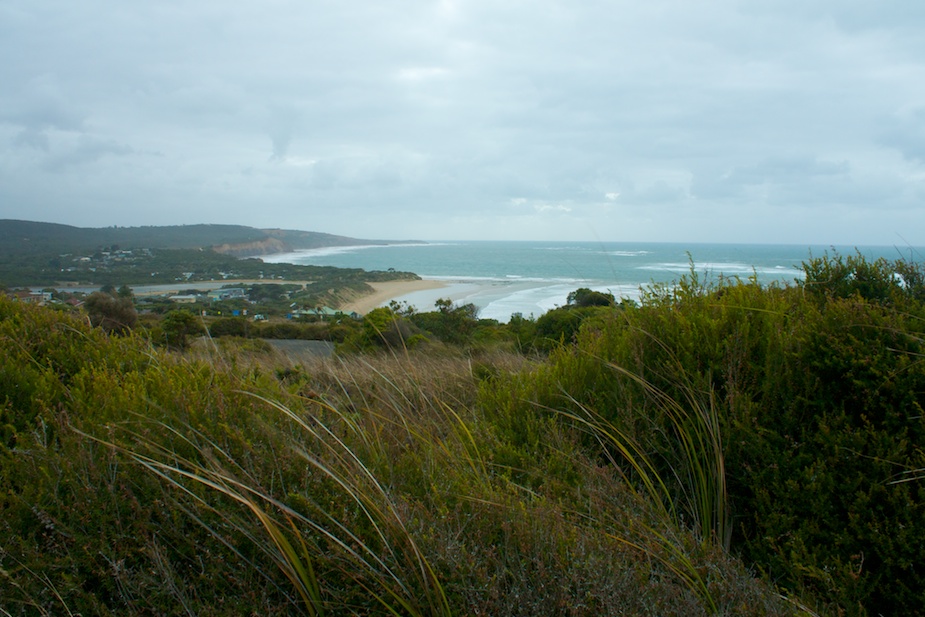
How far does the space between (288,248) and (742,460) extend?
102 meters

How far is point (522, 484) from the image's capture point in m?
2.89

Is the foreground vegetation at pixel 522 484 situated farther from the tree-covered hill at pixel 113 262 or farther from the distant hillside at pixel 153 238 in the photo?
the distant hillside at pixel 153 238

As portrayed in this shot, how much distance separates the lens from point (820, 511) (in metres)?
2.57

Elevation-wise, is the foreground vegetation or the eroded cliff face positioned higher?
the eroded cliff face

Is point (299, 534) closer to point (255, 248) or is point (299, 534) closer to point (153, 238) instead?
point (153, 238)

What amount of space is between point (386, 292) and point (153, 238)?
35155mm

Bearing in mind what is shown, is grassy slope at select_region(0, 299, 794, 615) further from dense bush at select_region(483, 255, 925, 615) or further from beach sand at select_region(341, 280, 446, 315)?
beach sand at select_region(341, 280, 446, 315)

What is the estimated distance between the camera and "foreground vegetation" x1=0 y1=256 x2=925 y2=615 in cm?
188

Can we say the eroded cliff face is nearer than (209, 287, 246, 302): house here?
No

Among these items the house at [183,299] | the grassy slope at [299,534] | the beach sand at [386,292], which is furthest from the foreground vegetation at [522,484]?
the beach sand at [386,292]

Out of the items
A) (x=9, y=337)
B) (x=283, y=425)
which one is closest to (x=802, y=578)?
(x=283, y=425)

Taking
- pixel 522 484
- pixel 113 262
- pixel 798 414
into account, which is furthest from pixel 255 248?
pixel 798 414

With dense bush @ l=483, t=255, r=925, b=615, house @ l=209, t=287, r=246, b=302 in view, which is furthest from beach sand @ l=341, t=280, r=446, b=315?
dense bush @ l=483, t=255, r=925, b=615

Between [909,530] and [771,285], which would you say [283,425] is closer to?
[909,530]
